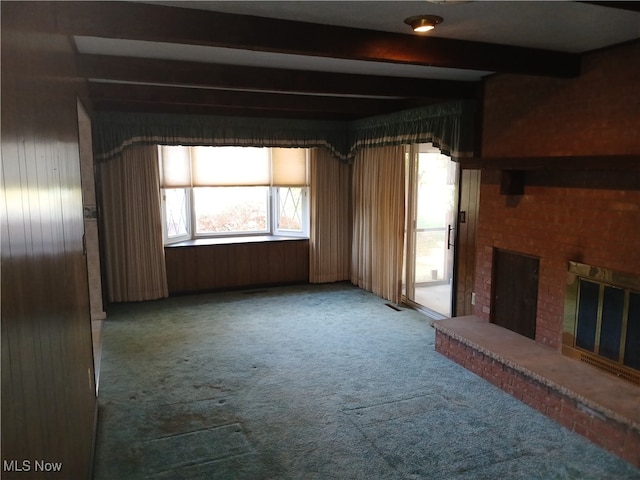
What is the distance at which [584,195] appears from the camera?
136 inches

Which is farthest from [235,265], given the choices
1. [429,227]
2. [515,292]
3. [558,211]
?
[558,211]

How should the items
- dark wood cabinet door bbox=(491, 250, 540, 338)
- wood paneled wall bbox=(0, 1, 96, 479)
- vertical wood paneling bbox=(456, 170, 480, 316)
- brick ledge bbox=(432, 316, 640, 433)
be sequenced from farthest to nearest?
1. vertical wood paneling bbox=(456, 170, 480, 316)
2. dark wood cabinet door bbox=(491, 250, 540, 338)
3. brick ledge bbox=(432, 316, 640, 433)
4. wood paneled wall bbox=(0, 1, 96, 479)

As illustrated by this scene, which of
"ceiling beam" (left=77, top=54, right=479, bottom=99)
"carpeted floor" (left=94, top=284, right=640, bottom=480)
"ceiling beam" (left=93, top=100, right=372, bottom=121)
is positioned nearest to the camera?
"carpeted floor" (left=94, top=284, right=640, bottom=480)

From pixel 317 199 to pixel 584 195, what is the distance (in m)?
3.84

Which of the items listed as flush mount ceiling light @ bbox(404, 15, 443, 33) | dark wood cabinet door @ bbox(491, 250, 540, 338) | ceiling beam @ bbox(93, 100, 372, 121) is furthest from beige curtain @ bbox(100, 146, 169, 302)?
flush mount ceiling light @ bbox(404, 15, 443, 33)

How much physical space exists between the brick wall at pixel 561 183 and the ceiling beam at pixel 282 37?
375 millimetres

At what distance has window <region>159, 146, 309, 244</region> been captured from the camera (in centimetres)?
637

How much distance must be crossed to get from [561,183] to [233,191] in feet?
14.3

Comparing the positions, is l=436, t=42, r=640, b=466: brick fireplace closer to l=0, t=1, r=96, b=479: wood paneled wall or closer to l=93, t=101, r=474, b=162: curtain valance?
l=93, t=101, r=474, b=162: curtain valance

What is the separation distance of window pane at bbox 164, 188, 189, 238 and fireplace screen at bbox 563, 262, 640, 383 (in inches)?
186

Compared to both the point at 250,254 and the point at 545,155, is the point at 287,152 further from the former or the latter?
the point at 545,155

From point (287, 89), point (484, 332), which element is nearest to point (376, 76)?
point (287, 89)

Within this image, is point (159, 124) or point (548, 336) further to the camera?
point (159, 124)

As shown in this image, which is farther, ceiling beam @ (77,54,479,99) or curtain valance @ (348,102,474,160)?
curtain valance @ (348,102,474,160)
